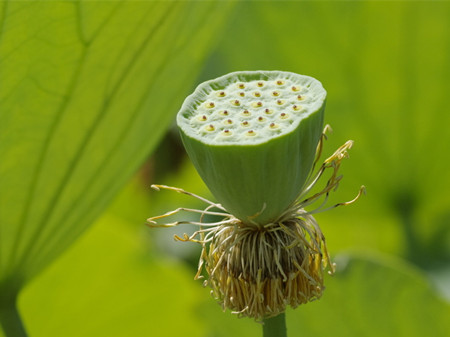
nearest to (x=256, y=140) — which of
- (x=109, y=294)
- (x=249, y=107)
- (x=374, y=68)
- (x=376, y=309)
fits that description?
(x=249, y=107)

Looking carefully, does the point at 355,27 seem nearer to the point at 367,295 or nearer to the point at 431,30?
the point at 431,30

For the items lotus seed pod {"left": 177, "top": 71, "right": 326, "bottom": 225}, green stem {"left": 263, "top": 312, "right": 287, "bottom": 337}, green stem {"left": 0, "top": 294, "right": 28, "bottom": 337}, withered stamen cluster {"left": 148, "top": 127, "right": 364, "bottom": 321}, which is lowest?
green stem {"left": 0, "top": 294, "right": 28, "bottom": 337}

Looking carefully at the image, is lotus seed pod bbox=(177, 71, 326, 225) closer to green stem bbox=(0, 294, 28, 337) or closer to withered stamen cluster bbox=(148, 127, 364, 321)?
withered stamen cluster bbox=(148, 127, 364, 321)

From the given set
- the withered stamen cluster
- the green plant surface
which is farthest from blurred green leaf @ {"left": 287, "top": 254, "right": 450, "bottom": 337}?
the withered stamen cluster

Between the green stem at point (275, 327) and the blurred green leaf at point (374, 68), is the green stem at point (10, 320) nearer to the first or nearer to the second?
the green stem at point (275, 327)

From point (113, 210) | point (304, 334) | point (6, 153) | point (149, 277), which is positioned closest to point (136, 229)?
point (113, 210)
